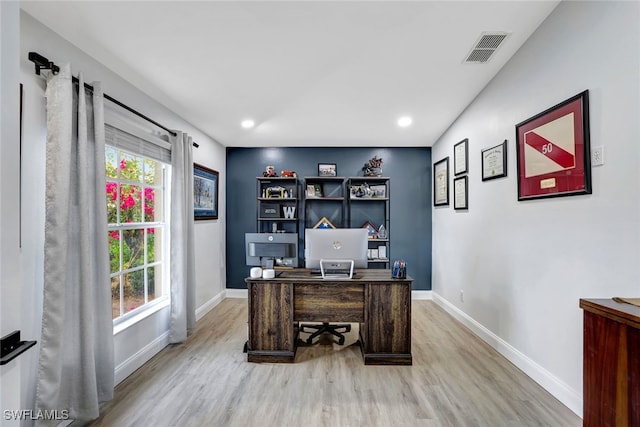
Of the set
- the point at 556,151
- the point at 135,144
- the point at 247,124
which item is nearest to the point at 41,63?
the point at 135,144

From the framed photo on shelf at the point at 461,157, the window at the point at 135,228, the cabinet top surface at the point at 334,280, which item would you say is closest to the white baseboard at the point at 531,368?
the cabinet top surface at the point at 334,280

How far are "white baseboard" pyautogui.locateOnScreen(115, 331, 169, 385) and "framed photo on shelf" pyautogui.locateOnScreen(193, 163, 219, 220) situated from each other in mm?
1488

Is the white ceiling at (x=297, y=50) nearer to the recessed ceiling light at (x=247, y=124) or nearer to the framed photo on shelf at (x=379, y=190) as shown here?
the recessed ceiling light at (x=247, y=124)

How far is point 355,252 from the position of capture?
9.68 ft

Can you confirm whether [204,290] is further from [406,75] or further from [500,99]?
[500,99]

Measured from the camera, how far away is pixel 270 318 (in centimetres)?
277

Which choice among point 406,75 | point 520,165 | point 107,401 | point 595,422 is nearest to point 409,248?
point 520,165

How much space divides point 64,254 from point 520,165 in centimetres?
333

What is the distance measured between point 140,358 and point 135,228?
1.16 metres

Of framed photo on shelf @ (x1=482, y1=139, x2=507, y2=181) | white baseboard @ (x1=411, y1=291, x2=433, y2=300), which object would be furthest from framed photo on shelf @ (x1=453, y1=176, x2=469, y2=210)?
white baseboard @ (x1=411, y1=291, x2=433, y2=300)

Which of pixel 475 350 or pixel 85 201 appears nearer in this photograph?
pixel 85 201

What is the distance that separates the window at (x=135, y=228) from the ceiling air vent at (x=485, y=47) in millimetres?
2929

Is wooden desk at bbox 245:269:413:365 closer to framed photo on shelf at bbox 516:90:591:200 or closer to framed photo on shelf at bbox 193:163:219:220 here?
framed photo on shelf at bbox 516:90:591:200

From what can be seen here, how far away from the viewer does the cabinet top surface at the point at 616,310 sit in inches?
40.2
